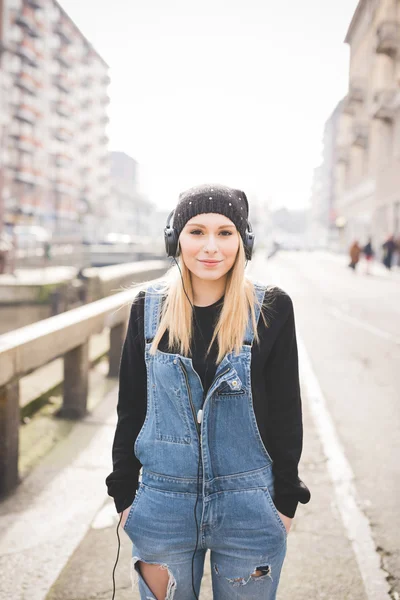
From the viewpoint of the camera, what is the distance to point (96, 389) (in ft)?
21.1

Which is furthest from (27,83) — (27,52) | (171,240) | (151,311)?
(151,311)

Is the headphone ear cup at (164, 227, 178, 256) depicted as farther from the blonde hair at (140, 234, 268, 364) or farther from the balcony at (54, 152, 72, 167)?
the balcony at (54, 152, 72, 167)

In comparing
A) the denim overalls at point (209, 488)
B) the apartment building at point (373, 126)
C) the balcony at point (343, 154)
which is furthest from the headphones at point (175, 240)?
the balcony at point (343, 154)

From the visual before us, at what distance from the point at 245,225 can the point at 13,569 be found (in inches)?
85.7

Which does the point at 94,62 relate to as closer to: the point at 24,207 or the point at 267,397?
the point at 24,207

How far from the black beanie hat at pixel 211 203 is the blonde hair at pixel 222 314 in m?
0.10

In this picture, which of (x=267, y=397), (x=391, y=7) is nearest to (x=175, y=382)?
(x=267, y=397)

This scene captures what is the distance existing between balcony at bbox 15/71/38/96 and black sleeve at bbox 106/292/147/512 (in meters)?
69.1

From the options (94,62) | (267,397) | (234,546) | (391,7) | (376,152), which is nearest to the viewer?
(234,546)

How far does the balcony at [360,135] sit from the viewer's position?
46.8 meters

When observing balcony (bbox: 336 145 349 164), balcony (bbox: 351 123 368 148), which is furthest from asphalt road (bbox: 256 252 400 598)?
balcony (bbox: 336 145 349 164)

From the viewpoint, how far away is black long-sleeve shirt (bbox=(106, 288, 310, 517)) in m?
1.80

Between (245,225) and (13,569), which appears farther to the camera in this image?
(13,569)

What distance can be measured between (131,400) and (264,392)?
1.47 feet
